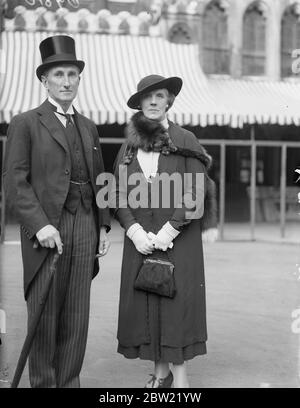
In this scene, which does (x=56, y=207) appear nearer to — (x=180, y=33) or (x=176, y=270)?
(x=176, y=270)

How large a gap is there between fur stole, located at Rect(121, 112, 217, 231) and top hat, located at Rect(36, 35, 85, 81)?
1.46 feet

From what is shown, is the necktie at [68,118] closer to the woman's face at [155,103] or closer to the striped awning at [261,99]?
the woman's face at [155,103]

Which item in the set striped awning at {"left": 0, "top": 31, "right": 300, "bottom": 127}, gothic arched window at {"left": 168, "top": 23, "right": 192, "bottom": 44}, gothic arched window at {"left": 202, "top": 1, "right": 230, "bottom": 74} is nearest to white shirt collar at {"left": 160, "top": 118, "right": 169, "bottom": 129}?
striped awning at {"left": 0, "top": 31, "right": 300, "bottom": 127}

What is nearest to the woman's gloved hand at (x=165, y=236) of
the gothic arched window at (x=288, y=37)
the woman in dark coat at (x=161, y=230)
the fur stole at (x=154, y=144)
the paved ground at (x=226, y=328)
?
the woman in dark coat at (x=161, y=230)

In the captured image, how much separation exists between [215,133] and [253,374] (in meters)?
12.0

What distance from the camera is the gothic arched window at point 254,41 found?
15516mm

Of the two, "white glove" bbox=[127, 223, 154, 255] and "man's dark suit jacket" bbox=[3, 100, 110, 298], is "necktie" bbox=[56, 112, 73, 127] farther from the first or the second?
"white glove" bbox=[127, 223, 154, 255]

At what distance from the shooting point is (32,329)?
297cm

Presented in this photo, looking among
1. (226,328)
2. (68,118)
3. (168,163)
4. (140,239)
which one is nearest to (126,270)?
(140,239)

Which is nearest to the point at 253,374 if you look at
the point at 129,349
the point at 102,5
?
the point at 129,349

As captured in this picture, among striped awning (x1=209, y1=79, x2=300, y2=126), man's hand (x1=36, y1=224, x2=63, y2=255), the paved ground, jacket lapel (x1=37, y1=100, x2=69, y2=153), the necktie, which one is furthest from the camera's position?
striped awning (x1=209, y1=79, x2=300, y2=126)

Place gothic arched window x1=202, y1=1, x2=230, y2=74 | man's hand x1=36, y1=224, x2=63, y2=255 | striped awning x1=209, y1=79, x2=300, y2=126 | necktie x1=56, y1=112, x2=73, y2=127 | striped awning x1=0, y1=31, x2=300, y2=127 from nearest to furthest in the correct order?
1. man's hand x1=36, y1=224, x2=63, y2=255
2. necktie x1=56, y1=112, x2=73, y2=127
3. striped awning x1=0, y1=31, x2=300, y2=127
4. striped awning x1=209, y1=79, x2=300, y2=126
5. gothic arched window x1=202, y1=1, x2=230, y2=74

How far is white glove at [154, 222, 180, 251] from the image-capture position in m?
3.38

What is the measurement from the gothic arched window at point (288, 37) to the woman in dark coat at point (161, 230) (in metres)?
12.8
